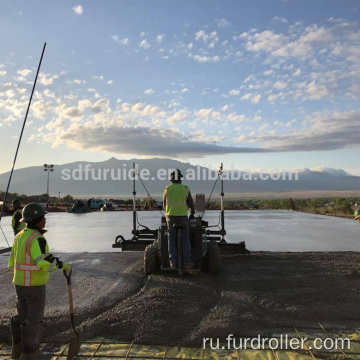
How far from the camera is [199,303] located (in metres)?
5.42

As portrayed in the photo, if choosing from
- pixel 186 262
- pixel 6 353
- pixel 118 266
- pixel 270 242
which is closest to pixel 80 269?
A: pixel 118 266

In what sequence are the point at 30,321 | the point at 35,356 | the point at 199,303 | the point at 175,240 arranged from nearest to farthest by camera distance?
1. the point at 35,356
2. the point at 30,321
3. the point at 199,303
4. the point at 175,240

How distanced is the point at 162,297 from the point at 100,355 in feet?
6.25

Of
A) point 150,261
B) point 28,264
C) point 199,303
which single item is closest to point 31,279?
point 28,264

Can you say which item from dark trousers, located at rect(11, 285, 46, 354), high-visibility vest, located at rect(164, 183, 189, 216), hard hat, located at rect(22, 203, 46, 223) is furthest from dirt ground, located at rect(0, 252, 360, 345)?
hard hat, located at rect(22, 203, 46, 223)

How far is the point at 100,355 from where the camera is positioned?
151 inches

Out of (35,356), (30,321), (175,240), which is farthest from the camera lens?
(175,240)

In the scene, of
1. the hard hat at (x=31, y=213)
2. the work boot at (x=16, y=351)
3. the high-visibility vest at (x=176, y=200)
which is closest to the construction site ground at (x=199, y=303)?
the work boot at (x=16, y=351)

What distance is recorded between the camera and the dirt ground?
4496mm

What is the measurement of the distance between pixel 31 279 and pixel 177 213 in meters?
3.50

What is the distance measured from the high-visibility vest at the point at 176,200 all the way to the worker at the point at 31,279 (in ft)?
10.8

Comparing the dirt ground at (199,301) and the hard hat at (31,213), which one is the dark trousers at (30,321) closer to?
the dirt ground at (199,301)

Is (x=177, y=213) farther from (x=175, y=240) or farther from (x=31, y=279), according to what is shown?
(x=31, y=279)

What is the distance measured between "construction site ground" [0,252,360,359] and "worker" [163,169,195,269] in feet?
1.41
